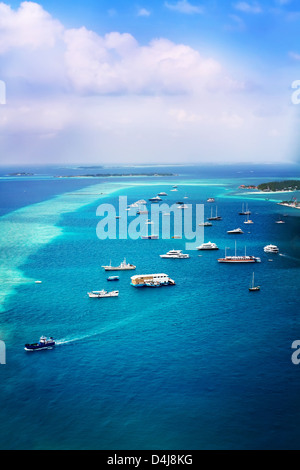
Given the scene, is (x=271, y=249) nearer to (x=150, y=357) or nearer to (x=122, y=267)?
(x=122, y=267)

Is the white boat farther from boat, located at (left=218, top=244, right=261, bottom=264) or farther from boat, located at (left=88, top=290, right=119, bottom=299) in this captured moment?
boat, located at (left=88, top=290, right=119, bottom=299)

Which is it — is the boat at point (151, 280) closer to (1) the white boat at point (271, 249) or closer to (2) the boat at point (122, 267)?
(2) the boat at point (122, 267)

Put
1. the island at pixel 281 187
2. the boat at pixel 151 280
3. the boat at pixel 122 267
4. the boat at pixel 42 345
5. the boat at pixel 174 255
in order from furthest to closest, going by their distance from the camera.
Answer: the island at pixel 281 187 < the boat at pixel 174 255 < the boat at pixel 122 267 < the boat at pixel 151 280 < the boat at pixel 42 345

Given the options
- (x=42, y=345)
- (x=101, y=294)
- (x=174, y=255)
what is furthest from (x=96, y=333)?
(x=174, y=255)

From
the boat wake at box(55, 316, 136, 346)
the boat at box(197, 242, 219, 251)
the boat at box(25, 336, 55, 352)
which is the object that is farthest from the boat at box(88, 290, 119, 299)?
the boat at box(197, 242, 219, 251)

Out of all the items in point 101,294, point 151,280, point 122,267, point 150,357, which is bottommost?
point 150,357

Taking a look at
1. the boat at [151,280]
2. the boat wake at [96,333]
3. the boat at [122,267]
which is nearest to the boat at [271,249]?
the boat at [122,267]
